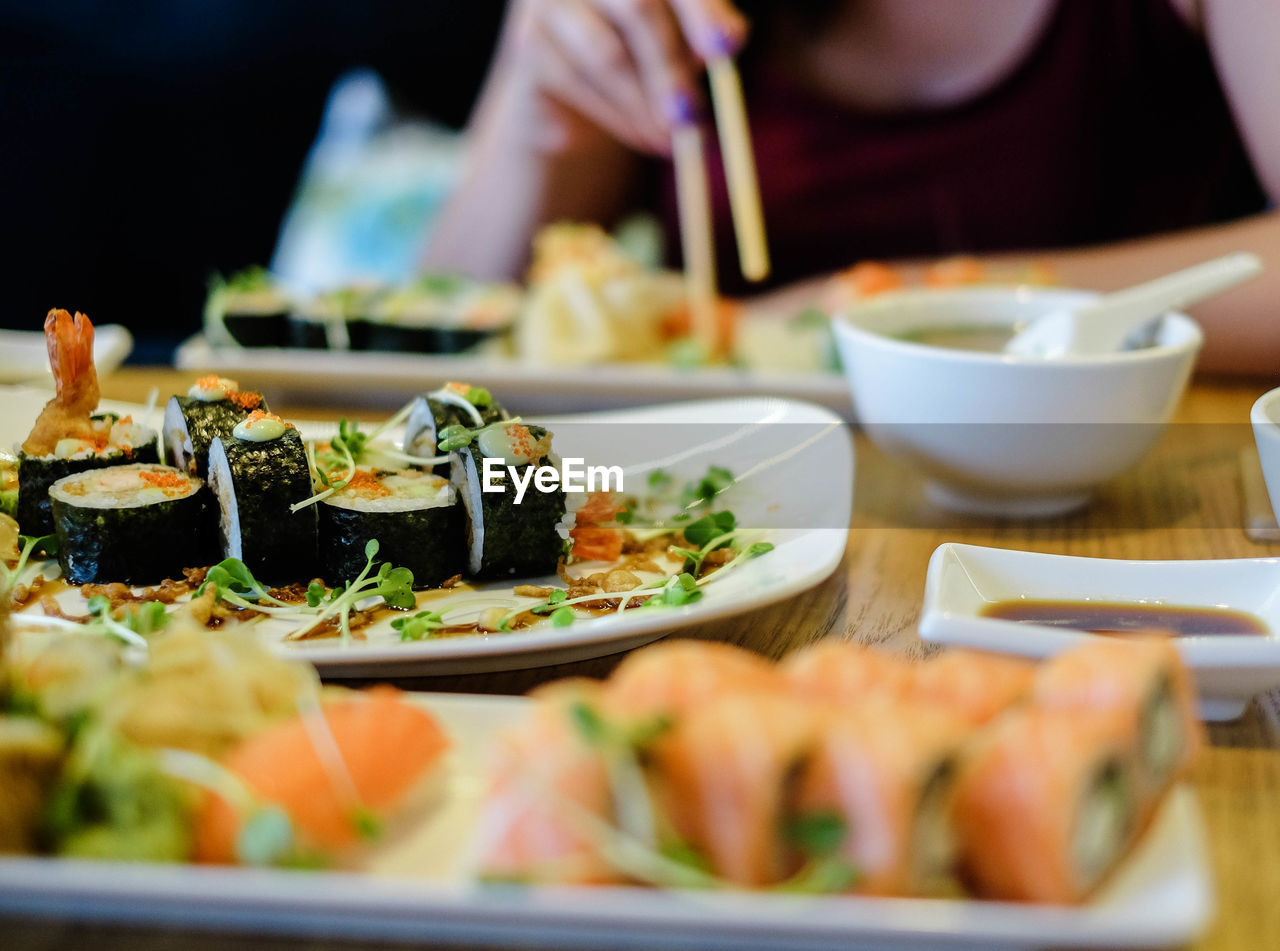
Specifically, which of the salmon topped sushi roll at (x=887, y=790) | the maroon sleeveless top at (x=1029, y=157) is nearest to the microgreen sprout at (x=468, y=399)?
the salmon topped sushi roll at (x=887, y=790)

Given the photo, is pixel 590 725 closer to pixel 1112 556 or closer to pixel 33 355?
pixel 1112 556

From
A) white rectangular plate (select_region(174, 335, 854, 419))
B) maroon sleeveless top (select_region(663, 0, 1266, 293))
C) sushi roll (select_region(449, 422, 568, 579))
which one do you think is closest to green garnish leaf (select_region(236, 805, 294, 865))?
sushi roll (select_region(449, 422, 568, 579))

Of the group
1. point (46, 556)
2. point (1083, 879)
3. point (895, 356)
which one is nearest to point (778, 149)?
point (895, 356)

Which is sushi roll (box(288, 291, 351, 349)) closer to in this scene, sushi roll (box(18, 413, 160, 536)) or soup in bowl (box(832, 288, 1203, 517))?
sushi roll (box(18, 413, 160, 536))

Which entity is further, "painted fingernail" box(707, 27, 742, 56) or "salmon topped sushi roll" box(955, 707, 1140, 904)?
"painted fingernail" box(707, 27, 742, 56)

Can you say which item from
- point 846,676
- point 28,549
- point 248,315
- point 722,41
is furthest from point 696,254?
point 846,676

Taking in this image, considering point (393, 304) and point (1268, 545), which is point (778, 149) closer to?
point (393, 304)
